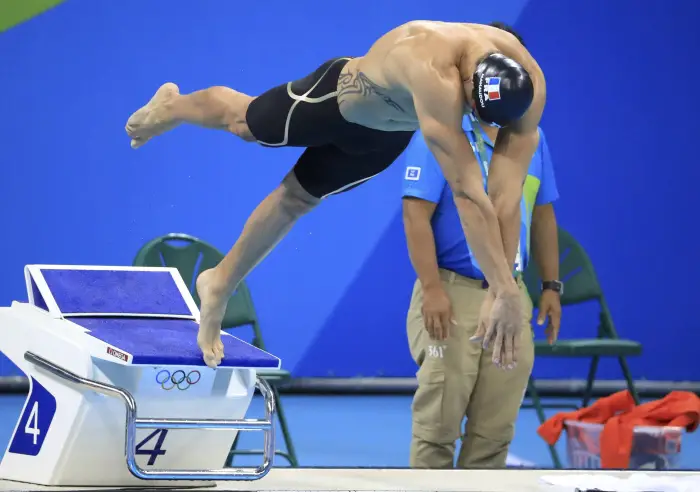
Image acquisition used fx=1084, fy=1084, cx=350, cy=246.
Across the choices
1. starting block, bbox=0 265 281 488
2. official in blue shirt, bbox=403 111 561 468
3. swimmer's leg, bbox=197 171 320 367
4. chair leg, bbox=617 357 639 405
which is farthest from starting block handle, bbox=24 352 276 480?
chair leg, bbox=617 357 639 405

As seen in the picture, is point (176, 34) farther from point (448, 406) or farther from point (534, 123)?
point (534, 123)

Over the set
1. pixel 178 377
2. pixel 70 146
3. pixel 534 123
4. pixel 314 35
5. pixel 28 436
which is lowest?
pixel 28 436

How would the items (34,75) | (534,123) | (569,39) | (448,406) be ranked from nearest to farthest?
1. (534,123)
2. (448,406)
3. (34,75)
4. (569,39)

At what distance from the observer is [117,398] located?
320 cm

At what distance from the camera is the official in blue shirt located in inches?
163

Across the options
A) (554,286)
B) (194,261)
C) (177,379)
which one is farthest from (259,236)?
(194,261)

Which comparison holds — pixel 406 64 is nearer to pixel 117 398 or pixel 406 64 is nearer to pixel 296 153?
pixel 117 398

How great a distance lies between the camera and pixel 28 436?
3.39 metres

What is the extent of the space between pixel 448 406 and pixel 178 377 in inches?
50.5

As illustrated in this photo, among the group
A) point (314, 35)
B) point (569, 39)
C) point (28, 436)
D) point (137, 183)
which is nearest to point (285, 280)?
point (137, 183)

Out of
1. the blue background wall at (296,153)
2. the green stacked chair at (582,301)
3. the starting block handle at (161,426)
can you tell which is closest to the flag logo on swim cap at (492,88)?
the starting block handle at (161,426)

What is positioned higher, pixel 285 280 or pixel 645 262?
pixel 645 262

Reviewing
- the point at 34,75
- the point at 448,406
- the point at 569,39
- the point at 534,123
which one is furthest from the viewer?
the point at 569,39

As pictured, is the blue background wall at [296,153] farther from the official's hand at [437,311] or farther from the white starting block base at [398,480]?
the white starting block base at [398,480]
